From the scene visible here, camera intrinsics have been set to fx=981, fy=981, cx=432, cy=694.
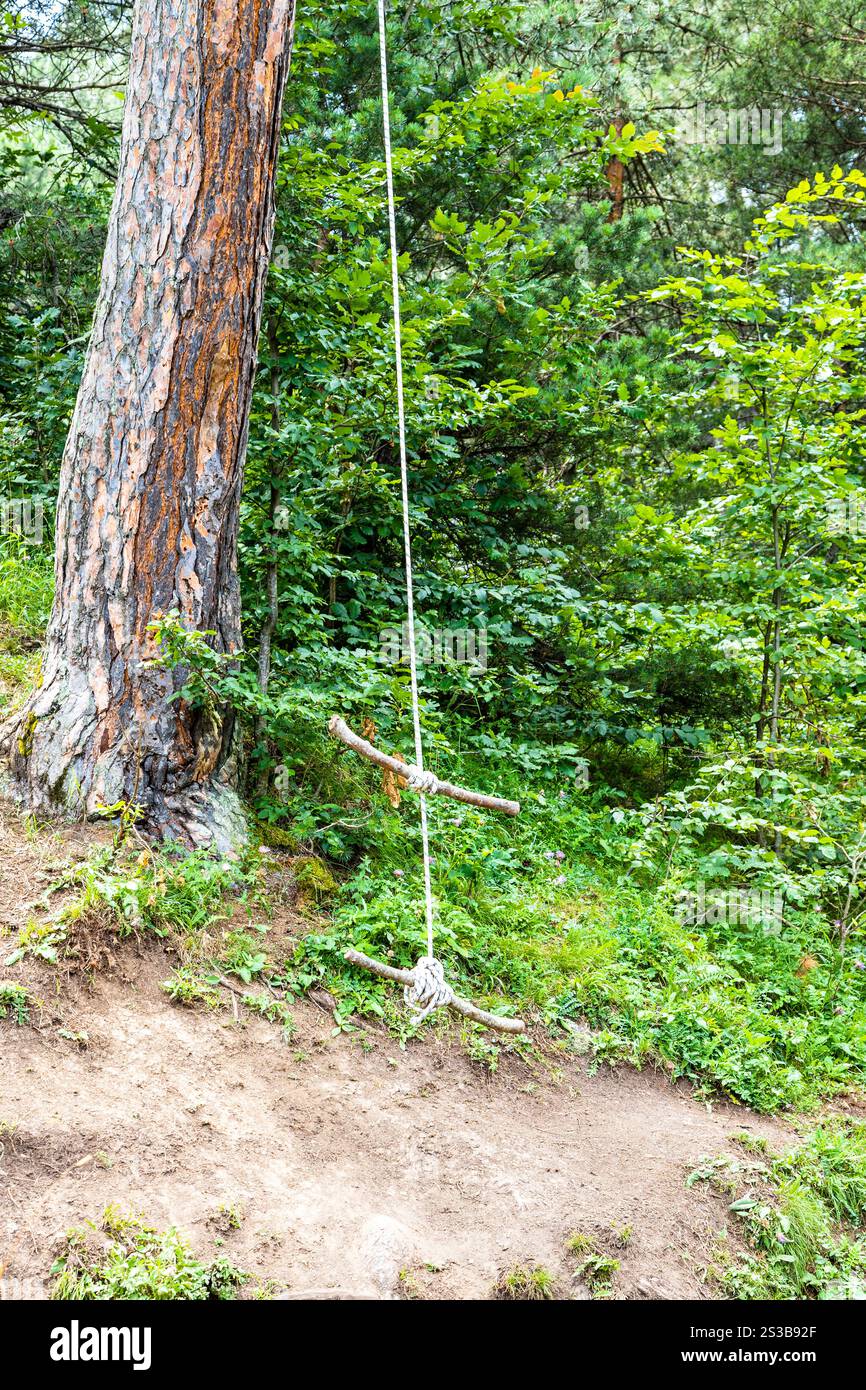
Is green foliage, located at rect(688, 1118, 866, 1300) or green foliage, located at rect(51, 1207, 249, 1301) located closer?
green foliage, located at rect(51, 1207, 249, 1301)

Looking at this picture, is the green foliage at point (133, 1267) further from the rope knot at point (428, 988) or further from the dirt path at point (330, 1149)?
the rope knot at point (428, 988)

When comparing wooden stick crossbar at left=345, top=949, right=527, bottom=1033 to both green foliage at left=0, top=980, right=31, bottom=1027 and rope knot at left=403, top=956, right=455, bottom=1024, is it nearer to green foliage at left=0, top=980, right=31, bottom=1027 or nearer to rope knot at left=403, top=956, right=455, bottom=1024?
rope knot at left=403, top=956, right=455, bottom=1024

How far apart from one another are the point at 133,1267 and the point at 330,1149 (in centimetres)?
72

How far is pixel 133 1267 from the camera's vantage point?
80.8 inches

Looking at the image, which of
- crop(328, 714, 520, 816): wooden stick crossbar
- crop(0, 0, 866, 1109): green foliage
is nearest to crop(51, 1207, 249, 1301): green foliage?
crop(0, 0, 866, 1109): green foliage

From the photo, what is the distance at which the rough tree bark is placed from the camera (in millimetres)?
3287

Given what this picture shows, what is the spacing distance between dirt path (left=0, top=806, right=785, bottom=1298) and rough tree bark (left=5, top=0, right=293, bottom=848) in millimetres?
458

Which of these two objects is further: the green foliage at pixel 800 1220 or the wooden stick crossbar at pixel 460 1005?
the green foliage at pixel 800 1220

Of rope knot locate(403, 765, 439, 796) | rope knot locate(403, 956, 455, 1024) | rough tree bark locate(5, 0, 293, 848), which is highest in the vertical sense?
rough tree bark locate(5, 0, 293, 848)

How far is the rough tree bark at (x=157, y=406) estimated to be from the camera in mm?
3287

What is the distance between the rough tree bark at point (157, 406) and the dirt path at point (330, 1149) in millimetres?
458

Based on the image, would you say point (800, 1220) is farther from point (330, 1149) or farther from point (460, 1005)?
point (330, 1149)

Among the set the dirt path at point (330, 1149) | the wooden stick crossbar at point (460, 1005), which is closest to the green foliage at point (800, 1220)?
the dirt path at point (330, 1149)

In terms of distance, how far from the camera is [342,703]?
374cm
